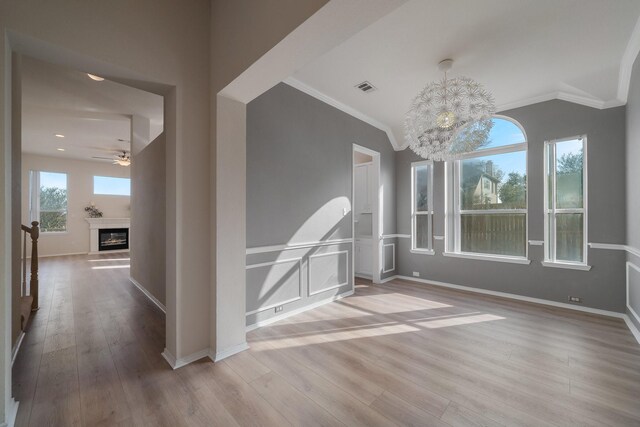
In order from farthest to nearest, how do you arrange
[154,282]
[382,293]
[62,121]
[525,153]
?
[62,121] → [382,293] → [525,153] → [154,282]

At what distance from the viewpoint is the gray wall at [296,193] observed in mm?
2914

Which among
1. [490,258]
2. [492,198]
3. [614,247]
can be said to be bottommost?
[490,258]

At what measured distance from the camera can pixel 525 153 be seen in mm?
3920

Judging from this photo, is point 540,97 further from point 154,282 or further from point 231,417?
point 154,282

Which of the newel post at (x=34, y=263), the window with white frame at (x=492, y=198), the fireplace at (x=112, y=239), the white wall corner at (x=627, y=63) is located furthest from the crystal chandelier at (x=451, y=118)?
the fireplace at (x=112, y=239)

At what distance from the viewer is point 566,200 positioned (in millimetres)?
3596

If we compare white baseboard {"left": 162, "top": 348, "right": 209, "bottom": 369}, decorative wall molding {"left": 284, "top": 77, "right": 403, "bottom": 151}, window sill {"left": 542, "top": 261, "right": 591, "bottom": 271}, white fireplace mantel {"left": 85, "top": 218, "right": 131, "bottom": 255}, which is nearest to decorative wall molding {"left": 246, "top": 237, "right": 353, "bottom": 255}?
white baseboard {"left": 162, "top": 348, "right": 209, "bottom": 369}

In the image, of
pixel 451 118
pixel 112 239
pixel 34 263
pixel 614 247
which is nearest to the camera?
pixel 451 118

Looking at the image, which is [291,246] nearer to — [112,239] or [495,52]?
[495,52]

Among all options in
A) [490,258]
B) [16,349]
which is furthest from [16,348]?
[490,258]

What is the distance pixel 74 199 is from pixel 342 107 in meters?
9.06

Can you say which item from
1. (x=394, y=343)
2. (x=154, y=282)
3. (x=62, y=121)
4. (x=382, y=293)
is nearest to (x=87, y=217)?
(x=62, y=121)

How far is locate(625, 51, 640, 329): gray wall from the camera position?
8.45 feet

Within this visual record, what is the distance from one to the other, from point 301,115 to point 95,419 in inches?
133
